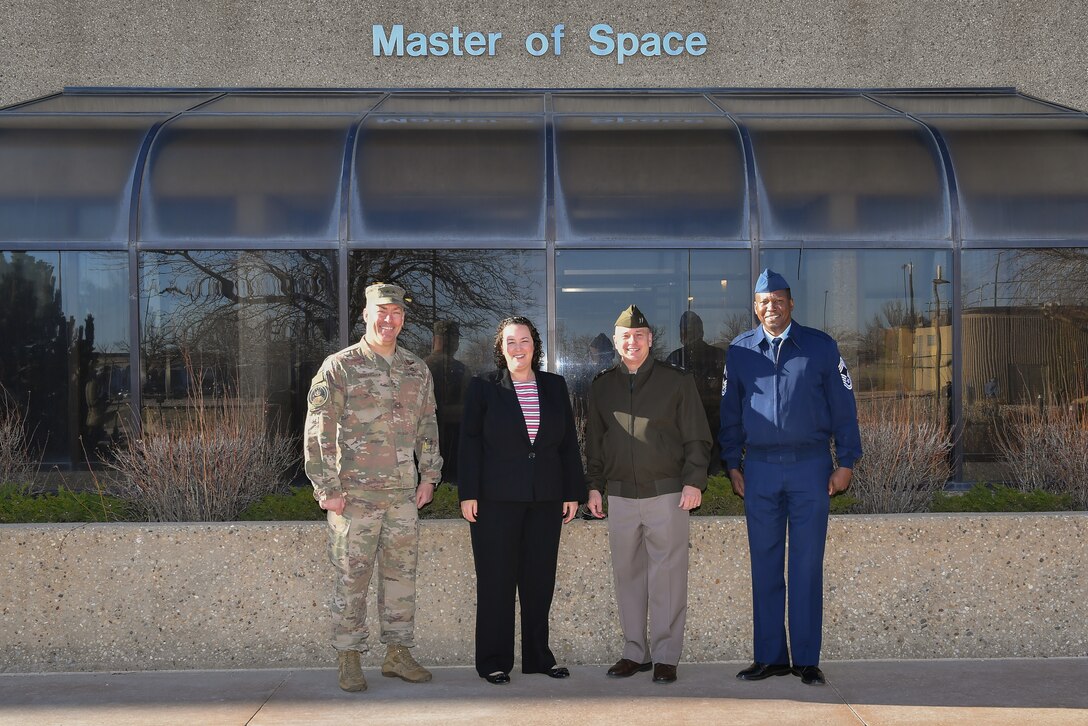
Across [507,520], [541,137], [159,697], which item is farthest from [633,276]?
[159,697]

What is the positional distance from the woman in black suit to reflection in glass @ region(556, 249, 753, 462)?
3555 millimetres

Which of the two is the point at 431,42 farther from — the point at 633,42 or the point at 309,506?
the point at 309,506

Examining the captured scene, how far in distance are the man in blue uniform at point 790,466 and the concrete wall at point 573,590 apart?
41 cm

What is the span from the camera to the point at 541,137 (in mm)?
9531

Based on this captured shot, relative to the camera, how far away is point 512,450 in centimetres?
538

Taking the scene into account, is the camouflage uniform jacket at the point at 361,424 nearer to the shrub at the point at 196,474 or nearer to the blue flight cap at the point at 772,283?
the shrub at the point at 196,474

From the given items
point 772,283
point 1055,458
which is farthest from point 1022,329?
point 772,283

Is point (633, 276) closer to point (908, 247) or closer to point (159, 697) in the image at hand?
point (908, 247)

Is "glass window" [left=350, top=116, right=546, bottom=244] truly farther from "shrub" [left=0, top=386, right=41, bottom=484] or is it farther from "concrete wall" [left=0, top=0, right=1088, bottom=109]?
"shrub" [left=0, top=386, right=41, bottom=484]

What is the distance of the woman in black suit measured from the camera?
539 cm

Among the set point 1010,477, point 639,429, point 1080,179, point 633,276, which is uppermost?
point 1080,179

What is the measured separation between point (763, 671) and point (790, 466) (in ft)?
3.48

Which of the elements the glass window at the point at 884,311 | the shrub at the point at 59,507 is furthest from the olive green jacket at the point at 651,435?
the glass window at the point at 884,311

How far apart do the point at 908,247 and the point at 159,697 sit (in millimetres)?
6877
